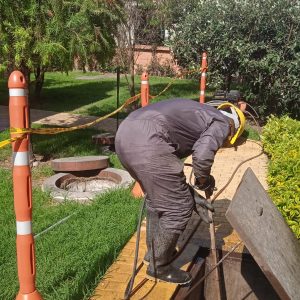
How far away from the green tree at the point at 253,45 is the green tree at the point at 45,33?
410 centimetres

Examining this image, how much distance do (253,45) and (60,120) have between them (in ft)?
14.9

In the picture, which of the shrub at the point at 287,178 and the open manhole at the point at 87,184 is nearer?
the shrub at the point at 287,178

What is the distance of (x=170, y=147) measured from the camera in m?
2.80

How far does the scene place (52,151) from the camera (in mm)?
6973

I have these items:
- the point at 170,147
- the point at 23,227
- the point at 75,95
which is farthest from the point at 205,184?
the point at 75,95

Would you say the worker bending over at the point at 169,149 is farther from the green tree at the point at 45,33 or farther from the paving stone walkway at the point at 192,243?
the green tree at the point at 45,33

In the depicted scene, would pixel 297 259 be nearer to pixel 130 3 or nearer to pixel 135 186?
pixel 135 186

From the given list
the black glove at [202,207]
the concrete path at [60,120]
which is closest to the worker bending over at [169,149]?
the black glove at [202,207]

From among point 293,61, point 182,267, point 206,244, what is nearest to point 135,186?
point 206,244

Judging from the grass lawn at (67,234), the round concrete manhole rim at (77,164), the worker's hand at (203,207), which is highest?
the worker's hand at (203,207)

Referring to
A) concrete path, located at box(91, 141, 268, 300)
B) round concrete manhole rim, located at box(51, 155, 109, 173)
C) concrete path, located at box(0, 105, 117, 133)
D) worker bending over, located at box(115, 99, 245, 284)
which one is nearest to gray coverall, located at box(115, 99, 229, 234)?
worker bending over, located at box(115, 99, 245, 284)

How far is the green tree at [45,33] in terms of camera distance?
17.8ft

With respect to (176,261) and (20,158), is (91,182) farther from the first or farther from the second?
(20,158)

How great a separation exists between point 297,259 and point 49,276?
1846 millimetres
